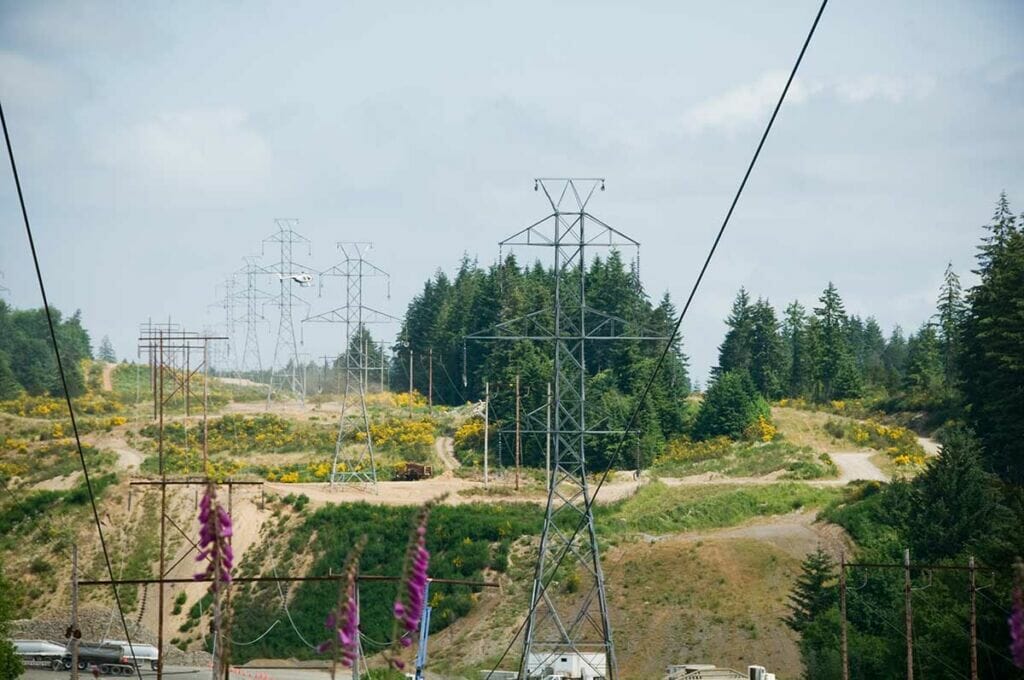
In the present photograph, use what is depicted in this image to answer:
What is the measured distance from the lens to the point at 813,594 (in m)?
68.1

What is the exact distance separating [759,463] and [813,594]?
3831 cm

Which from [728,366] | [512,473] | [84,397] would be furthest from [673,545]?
[84,397]

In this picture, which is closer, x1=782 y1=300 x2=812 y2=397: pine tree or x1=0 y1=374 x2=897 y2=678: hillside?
x1=0 y1=374 x2=897 y2=678: hillside

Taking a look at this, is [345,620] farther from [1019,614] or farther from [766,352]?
[766,352]

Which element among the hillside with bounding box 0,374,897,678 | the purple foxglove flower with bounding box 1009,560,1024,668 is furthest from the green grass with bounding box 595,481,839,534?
the purple foxglove flower with bounding box 1009,560,1024,668

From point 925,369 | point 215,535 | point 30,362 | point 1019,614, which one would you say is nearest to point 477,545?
point 925,369

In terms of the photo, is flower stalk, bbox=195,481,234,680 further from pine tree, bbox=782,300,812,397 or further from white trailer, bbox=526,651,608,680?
pine tree, bbox=782,300,812,397

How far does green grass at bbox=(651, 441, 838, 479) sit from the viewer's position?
10256 centimetres

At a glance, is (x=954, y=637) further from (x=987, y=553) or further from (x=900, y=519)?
(x=900, y=519)

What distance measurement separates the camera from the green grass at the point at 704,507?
90.9 metres

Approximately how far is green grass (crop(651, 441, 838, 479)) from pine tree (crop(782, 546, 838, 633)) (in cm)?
3090

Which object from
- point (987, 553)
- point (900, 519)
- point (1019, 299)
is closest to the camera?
point (987, 553)

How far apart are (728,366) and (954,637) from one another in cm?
9318

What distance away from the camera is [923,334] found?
481 ft
